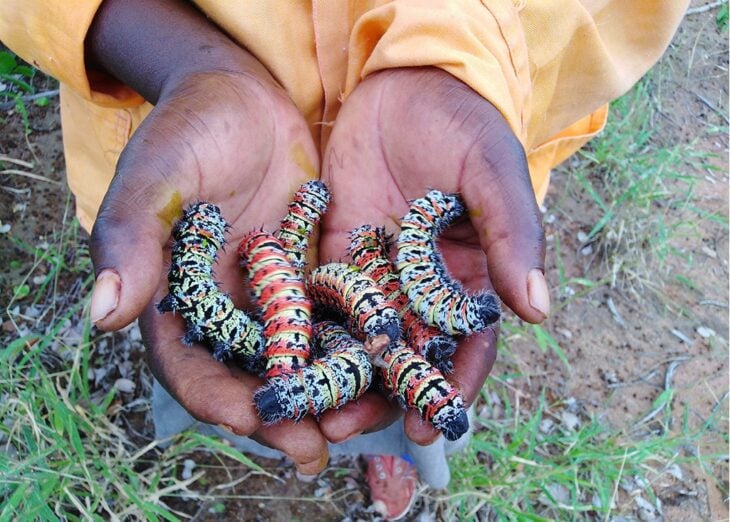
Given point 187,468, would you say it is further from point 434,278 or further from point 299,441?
point 434,278

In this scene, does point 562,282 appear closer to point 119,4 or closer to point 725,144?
point 725,144

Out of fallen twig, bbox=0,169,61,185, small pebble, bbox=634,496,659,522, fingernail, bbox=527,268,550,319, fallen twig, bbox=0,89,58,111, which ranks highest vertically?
fingernail, bbox=527,268,550,319

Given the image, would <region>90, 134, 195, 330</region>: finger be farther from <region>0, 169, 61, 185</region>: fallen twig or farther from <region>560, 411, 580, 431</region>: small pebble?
<region>560, 411, 580, 431</region>: small pebble

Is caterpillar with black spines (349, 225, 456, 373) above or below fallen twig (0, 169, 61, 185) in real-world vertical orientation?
above

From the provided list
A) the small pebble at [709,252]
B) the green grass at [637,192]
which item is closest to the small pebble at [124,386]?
the green grass at [637,192]

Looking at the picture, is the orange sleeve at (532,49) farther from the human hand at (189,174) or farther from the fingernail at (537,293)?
the fingernail at (537,293)

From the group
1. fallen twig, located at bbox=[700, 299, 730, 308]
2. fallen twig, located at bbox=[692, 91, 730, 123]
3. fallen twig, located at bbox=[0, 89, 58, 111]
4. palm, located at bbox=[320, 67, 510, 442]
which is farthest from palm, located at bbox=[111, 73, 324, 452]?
fallen twig, located at bbox=[692, 91, 730, 123]
